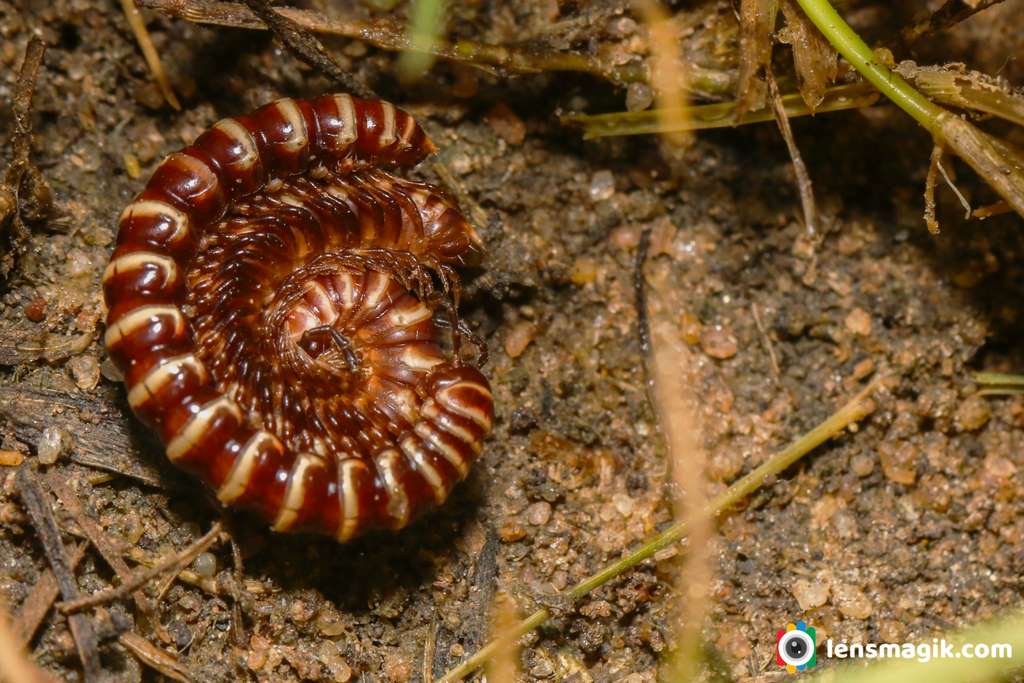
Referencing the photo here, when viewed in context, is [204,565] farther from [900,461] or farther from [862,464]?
[900,461]

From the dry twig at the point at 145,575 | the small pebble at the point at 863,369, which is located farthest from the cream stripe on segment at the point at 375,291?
the small pebble at the point at 863,369

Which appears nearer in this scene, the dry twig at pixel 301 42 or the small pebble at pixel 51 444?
the small pebble at pixel 51 444

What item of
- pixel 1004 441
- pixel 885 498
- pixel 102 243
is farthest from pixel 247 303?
pixel 1004 441

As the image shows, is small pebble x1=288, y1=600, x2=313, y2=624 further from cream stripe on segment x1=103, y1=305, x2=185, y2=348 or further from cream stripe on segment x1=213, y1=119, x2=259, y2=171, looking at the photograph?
cream stripe on segment x1=213, y1=119, x2=259, y2=171

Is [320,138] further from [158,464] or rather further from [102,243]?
[158,464]

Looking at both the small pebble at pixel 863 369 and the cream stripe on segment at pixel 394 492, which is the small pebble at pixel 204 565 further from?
the small pebble at pixel 863 369

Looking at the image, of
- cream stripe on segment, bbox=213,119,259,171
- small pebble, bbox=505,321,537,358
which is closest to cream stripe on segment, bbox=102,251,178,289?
cream stripe on segment, bbox=213,119,259,171

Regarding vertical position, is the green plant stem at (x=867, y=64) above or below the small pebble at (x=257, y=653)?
above

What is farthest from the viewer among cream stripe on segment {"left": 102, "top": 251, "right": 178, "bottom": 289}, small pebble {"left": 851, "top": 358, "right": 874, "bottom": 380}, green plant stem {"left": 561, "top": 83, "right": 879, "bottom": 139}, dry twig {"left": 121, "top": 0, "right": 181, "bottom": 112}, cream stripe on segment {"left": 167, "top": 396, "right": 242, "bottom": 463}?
small pebble {"left": 851, "top": 358, "right": 874, "bottom": 380}
